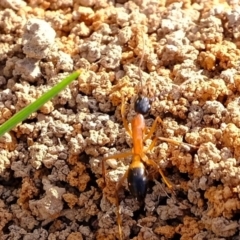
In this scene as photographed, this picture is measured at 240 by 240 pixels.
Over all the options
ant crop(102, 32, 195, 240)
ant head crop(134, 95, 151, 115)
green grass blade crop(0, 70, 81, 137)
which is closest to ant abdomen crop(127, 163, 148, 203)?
ant crop(102, 32, 195, 240)

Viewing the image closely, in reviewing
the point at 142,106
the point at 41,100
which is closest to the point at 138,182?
the point at 142,106

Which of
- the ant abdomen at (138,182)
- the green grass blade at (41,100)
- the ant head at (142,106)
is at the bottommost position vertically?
the ant abdomen at (138,182)

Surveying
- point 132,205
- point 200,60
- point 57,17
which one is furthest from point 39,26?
point 132,205

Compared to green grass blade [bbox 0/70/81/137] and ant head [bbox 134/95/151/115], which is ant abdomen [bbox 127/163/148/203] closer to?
ant head [bbox 134/95/151/115]

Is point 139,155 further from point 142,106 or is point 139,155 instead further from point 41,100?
point 41,100

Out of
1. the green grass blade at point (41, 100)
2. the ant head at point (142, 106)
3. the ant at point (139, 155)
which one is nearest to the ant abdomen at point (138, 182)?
the ant at point (139, 155)

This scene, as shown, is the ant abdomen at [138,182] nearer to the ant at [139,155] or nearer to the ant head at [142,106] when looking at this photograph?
the ant at [139,155]

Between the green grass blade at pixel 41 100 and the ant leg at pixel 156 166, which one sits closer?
the green grass blade at pixel 41 100

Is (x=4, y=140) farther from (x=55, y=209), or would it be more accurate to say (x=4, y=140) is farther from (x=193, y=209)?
(x=193, y=209)
